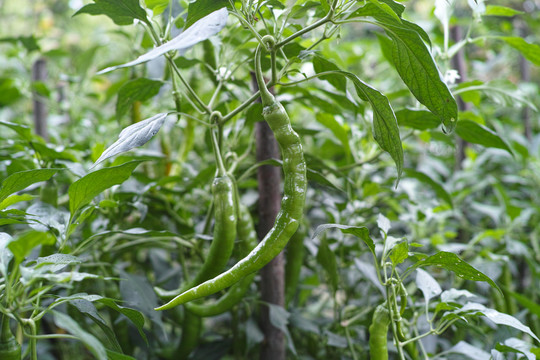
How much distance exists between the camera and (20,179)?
0.49 metres

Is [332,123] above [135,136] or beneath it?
beneath

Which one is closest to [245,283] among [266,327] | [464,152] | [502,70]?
[266,327]

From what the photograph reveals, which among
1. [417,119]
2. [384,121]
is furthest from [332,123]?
[384,121]

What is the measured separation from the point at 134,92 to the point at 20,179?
0.25 metres

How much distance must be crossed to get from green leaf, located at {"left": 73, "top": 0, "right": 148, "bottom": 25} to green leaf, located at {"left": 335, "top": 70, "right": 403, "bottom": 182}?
276 millimetres

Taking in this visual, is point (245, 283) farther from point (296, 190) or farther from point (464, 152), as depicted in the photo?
point (464, 152)

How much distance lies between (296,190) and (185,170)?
548 millimetres

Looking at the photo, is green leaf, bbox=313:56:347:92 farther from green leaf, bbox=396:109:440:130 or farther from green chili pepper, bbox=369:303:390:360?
green chili pepper, bbox=369:303:390:360

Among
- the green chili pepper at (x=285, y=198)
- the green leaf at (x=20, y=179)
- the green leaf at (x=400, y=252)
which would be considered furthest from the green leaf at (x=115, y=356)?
the green leaf at (x=400, y=252)

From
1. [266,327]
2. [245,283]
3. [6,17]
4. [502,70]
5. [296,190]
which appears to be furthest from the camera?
[6,17]

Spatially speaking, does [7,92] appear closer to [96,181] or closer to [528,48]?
[96,181]

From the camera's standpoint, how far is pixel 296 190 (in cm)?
47

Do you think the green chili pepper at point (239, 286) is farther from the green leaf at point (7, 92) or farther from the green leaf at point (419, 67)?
the green leaf at point (7, 92)

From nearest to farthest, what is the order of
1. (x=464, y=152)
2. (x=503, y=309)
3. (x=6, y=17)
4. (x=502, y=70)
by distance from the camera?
(x=503, y=309), (x=464, y=152), (x=502, y=70), (x=6, y=17)
